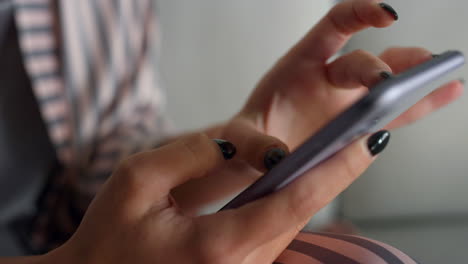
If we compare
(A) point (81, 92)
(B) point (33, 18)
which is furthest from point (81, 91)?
(B) point (33, 18)

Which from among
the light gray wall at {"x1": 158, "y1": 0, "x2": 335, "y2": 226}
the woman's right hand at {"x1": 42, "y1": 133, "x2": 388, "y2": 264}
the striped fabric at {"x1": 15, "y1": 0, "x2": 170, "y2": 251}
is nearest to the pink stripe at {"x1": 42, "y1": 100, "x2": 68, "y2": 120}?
the striped fabric at {"x1": 15, "y1": 0, "x2": 170, "y2": 251}

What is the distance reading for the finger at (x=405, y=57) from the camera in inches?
13.6

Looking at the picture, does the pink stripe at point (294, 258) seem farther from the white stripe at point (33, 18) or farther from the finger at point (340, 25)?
the white stripe at point (33, 18)

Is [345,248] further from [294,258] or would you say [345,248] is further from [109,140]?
[109,140]

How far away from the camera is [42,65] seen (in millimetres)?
568

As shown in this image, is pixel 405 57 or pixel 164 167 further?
pixel 405 57

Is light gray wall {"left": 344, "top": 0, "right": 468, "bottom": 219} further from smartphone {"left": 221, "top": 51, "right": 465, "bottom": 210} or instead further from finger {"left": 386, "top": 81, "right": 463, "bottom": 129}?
smartphone {"left": 221, "top": 51, "right": 465, "bottom": 210}

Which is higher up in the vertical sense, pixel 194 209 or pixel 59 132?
pixel 194 209

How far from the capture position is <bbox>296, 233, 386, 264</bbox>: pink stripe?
0.27m

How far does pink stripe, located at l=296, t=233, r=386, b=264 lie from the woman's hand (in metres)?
0.06

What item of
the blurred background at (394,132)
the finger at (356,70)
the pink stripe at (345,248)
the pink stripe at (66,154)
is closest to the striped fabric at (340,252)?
the pink stripe at (345,248)

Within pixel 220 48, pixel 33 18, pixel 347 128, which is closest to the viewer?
pixel 347 128

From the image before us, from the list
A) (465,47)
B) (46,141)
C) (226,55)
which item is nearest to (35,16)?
(46,141)

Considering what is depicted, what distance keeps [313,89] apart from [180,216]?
177 millimetres
